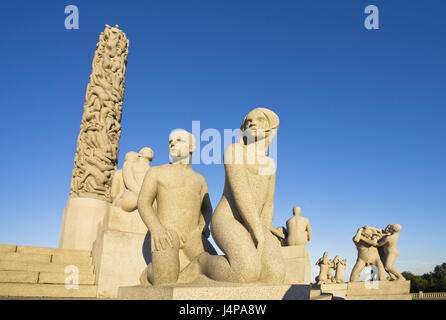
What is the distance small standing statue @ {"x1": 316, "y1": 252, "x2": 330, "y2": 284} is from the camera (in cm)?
1597

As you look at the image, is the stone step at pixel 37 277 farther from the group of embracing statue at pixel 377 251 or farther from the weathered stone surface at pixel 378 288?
the group of embracing statue at pixel 377 251

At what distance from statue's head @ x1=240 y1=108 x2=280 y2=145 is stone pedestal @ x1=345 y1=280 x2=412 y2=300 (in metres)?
7.70

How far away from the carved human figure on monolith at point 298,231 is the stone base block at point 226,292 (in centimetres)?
851

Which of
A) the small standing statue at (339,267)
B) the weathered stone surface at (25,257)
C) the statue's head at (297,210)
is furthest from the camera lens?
the small standing statue at (339,267)

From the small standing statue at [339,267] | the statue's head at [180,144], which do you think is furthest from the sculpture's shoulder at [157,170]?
the small standing statue at [339,267]

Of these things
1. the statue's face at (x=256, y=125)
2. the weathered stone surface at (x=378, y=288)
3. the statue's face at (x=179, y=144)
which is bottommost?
the weathered stone surface at (x=378, y=288)

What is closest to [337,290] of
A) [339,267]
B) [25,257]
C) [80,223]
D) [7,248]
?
[339,267]

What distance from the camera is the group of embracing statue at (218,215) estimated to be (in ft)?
10.6

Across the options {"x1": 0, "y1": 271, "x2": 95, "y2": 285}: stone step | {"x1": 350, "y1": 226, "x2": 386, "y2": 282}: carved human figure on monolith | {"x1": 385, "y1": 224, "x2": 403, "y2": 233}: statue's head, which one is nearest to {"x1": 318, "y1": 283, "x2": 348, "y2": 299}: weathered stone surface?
{"x1": 350, "y1": 226, "x2": 386, "y2": 282}: carved human figure on monolith

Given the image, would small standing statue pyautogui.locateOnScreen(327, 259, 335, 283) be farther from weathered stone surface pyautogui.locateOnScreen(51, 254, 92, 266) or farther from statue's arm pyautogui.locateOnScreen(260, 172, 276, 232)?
statue's arm pyautogui.locateOnScreen(260, 172, 276, 232)
